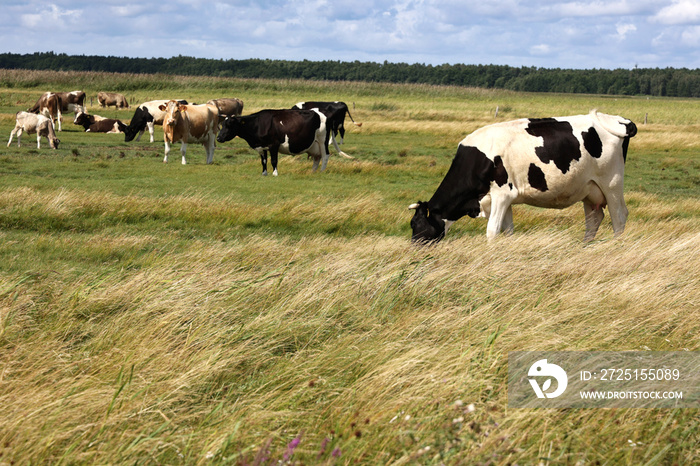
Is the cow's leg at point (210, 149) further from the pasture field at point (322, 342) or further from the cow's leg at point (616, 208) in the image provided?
the cow's leg at point (616, 208)

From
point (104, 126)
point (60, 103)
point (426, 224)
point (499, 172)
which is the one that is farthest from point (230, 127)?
point (60, 103)

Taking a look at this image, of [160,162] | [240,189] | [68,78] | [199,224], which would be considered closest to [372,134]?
[160,162]

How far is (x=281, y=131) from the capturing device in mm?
19438

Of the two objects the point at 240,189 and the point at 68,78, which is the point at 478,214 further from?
the point at 68,78

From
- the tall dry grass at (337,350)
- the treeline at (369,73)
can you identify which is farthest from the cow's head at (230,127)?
the treeline at (369,73)

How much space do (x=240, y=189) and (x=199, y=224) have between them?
455cm

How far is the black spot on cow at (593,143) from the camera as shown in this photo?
9.09 m

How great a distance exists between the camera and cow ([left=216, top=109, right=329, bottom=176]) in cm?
1933

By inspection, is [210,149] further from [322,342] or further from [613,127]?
[322,342]

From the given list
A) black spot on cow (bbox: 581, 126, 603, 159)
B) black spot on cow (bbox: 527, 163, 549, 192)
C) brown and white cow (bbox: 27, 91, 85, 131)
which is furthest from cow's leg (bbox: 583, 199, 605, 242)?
brown and white cow (bbox: 27, 91, 85, 131)

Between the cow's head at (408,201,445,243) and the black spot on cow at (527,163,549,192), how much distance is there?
1241 mm

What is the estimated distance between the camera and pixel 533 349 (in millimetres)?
4500

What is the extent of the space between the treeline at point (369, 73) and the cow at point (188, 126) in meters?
146

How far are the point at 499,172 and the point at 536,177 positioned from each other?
489mm
